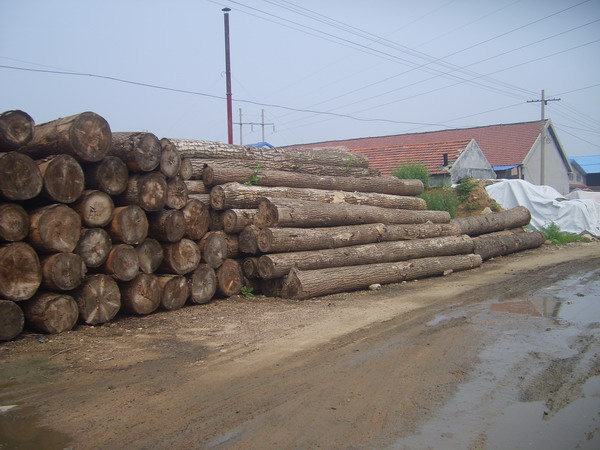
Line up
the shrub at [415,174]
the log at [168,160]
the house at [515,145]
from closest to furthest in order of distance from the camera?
the log at [168,160]
the shrub at [415,174]
the house at [515,145]

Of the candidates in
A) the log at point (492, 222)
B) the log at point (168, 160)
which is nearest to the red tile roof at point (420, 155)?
the log at point (492, 222)

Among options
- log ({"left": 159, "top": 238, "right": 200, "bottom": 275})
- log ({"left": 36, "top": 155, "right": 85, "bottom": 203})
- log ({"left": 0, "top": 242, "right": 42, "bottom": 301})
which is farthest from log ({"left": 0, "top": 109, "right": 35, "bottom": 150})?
log ({"left": 159, "top": 238, "right": 200, "bottom": 275})

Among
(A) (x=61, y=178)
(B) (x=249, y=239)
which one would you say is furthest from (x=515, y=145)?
(A) (x=61, y=178)

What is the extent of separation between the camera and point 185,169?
962cm

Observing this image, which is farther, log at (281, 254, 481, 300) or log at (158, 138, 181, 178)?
log at (281, 254, 481, 300)

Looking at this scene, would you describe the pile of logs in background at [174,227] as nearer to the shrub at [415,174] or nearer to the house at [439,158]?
the shrub at [415,174]

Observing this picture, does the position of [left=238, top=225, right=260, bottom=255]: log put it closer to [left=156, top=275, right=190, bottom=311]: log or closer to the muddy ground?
the muddy ground

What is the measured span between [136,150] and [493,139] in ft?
107

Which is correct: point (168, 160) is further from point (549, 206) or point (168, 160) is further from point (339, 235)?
point (549, 206)

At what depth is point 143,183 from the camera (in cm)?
816

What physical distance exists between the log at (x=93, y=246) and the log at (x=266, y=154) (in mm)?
3023

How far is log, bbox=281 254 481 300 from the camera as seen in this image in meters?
9.58

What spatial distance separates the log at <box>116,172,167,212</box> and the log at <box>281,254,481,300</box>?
2.70 metres

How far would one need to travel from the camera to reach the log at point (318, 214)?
399 inches
